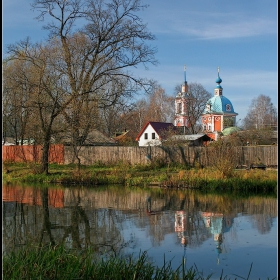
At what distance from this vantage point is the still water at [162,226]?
808cm

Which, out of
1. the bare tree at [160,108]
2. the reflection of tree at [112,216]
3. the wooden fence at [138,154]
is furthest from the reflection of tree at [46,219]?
the bare tree at [160,108]

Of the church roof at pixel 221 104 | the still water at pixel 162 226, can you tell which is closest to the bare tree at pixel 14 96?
the still water at pixel 162 226

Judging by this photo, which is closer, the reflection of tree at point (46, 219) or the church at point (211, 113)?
the reflection of tree at point (46, 219)

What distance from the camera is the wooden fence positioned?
27250 millimetres

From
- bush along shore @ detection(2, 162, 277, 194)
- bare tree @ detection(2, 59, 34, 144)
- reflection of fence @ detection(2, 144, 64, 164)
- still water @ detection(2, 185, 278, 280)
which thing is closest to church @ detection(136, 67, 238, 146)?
reflection of fence @ detection(2, 144, 64, 164)

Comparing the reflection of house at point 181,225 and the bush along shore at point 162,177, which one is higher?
the bush along shore at point 162,177

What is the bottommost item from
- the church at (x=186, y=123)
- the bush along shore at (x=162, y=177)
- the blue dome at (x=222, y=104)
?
the bush along shore at (x=162, y=177)

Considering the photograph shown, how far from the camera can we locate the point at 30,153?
3247cm

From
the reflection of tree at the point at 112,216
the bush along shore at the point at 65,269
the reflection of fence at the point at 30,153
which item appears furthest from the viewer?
the reflection of fence at the point at 30,153

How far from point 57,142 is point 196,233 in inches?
832

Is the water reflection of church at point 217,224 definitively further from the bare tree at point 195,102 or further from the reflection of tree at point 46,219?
the bare tree at point 195,102

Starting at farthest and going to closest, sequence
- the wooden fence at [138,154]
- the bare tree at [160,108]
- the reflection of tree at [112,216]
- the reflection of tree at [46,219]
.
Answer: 1. the bare tree at [160,108]
2. the wooden fence at [138,154]
3. the reflection of tree at [46,219]
4. the reflection of tree at [112,216]

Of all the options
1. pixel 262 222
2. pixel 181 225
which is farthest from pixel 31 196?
pixel 262 222

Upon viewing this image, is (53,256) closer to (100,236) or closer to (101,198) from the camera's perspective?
(100,236)
